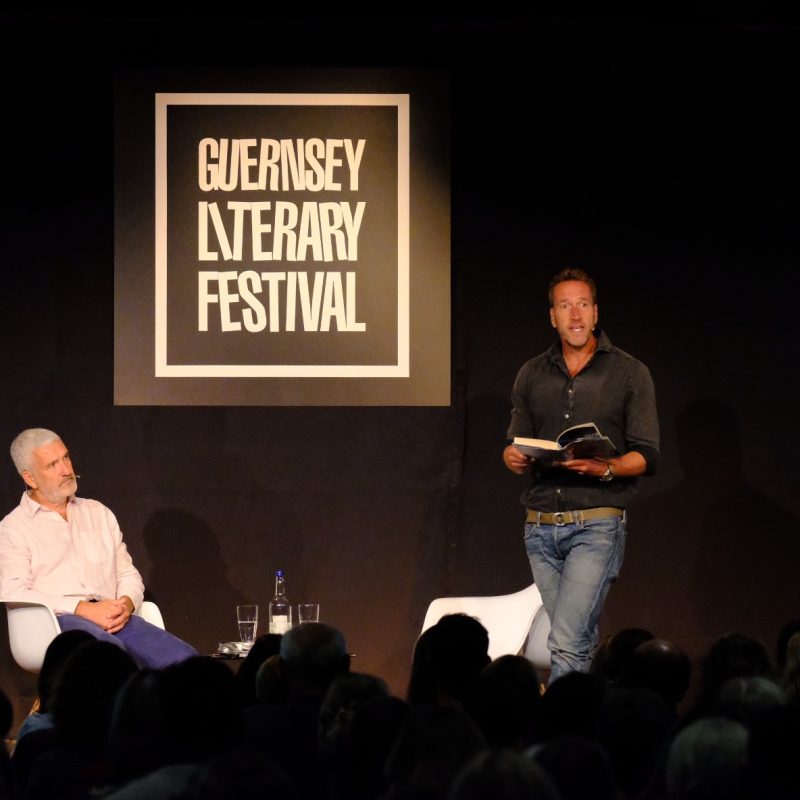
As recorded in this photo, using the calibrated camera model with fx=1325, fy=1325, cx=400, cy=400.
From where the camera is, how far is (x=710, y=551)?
5836 mm

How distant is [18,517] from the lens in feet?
16.2

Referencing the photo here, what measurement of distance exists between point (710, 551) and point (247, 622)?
80.5 inches

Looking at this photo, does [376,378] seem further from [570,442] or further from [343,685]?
[343,685]

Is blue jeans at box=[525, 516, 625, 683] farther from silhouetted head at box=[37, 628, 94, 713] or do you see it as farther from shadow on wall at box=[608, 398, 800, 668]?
silhouetted head at box=[37, 628, 94, 713]

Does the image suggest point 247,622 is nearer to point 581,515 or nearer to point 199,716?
point 581,515

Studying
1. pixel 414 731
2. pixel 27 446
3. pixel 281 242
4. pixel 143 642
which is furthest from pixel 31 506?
pixel 414 731

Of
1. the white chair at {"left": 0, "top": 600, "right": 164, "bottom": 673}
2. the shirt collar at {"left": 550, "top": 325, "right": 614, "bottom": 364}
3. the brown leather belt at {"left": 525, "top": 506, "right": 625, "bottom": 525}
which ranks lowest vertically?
the white chair at {"left": 0, "top": 600, "right": 164, "bottom": 673}

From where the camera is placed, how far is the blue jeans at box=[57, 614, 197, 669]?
4.75 metres

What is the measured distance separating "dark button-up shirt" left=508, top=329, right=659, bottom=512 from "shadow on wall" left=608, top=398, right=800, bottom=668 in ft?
4.64

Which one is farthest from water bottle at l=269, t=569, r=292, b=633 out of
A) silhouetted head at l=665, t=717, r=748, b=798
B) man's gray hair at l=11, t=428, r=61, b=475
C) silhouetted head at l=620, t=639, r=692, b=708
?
silhouetted head at l=665, t=717, r=748, b=798

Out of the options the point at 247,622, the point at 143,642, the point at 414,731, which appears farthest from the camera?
the point at 247,622

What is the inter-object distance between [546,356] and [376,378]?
4.29ft

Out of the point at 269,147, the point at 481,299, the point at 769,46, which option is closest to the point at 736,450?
the point at 481,299

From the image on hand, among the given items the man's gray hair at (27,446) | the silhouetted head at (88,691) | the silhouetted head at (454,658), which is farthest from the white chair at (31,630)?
the silhouetted head at (454,658)
